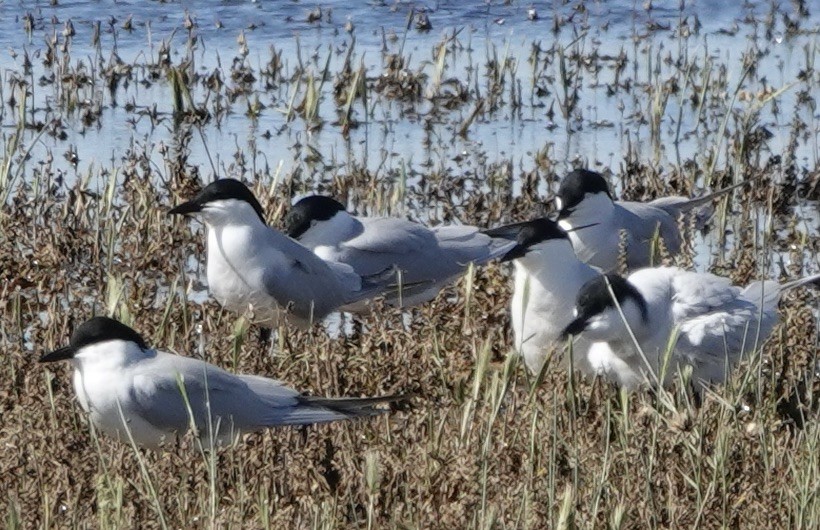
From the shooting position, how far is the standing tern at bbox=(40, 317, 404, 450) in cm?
437

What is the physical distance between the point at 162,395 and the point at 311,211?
194 cm

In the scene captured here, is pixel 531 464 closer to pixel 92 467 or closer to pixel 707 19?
pixel 92 467

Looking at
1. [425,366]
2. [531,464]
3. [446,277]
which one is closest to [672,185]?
[446,277]

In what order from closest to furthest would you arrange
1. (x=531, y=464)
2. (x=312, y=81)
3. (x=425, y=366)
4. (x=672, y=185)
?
(x=531, y=464) → (x=425, y=366) → (x=672, y=185) → (x=312, y=81)

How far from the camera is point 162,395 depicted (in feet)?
14.5

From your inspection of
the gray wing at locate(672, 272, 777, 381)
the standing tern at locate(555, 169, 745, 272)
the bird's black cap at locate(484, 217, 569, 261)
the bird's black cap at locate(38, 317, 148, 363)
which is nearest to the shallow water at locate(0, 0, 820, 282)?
the standing tern at locate(555, 169, 745, 272)

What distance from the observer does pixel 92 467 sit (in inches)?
160

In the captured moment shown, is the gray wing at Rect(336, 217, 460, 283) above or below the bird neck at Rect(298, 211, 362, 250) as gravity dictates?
below

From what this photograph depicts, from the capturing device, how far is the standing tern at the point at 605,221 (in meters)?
6.55

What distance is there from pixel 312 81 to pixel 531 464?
4834 mm

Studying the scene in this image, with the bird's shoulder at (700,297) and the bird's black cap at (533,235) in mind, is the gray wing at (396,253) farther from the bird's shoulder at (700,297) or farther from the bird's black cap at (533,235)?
the bird's shoulder at (700,297)

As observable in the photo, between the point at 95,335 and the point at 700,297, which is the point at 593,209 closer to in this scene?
the point at 700,297

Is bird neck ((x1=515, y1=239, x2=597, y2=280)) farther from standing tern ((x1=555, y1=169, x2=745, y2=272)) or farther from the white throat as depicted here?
the white throat

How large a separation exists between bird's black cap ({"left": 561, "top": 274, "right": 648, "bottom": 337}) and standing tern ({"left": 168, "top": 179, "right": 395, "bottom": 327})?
103cm
